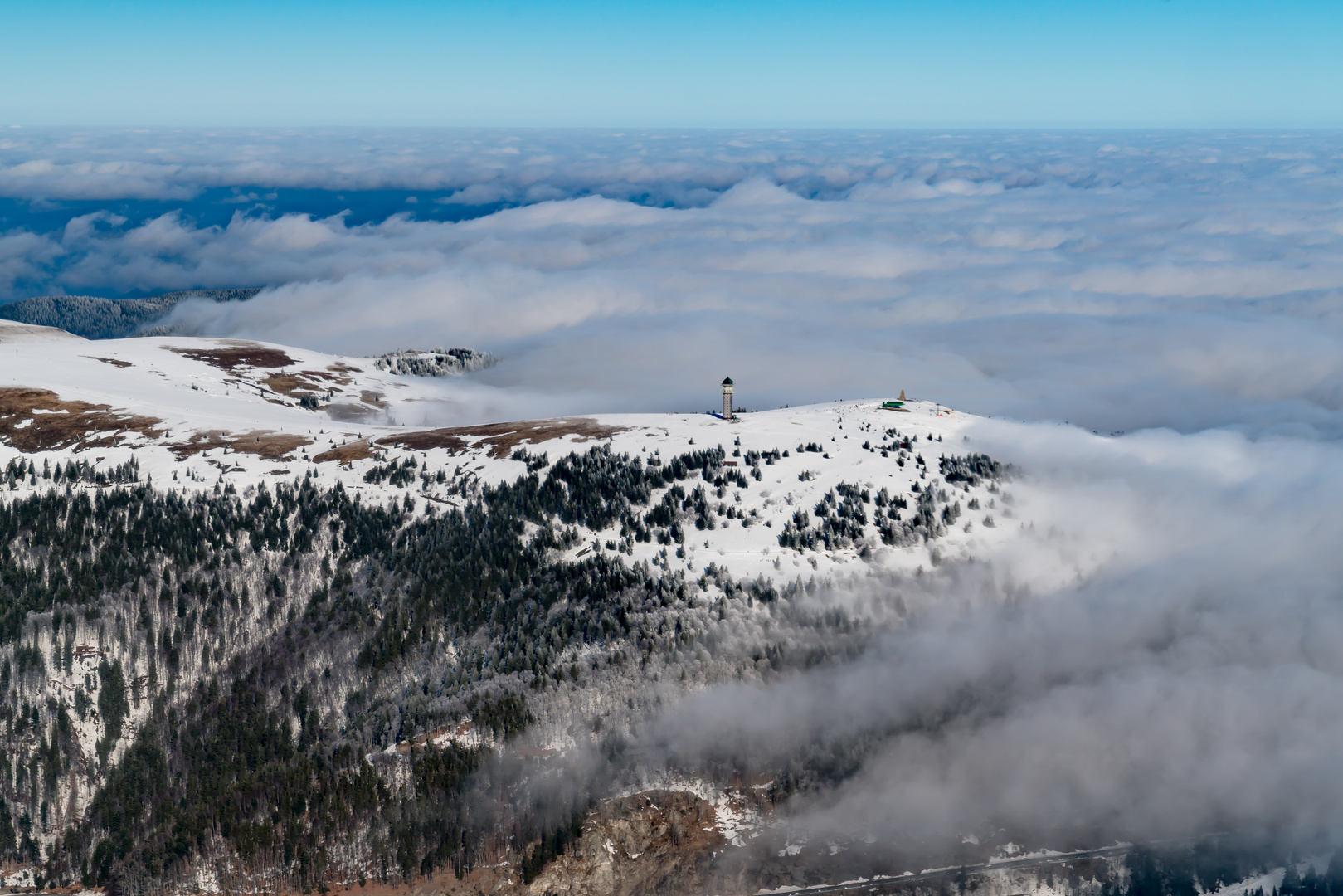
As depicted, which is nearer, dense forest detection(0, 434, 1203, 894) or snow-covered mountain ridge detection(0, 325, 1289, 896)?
snow-covered mountain ridge detection(0, 325, 1289, 896)

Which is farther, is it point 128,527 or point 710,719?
point 128,527

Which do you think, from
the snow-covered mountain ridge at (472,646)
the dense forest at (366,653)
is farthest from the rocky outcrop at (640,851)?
the dense forest at (366,653)

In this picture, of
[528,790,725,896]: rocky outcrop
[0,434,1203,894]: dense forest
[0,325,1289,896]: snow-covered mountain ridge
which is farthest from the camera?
[0,434,1203,894]: dense forest

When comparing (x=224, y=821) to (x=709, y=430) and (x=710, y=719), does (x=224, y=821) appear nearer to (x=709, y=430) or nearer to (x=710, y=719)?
(x=710, y=719)

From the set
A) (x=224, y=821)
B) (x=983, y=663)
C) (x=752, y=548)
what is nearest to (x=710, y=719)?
(x=752, y=548)

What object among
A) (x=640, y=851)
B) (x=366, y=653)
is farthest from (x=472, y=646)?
(x=640, y=851)

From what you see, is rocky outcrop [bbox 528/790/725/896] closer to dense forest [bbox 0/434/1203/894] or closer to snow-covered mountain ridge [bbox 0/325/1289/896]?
snow-covered mountain ridge [bbox 0/325/1289/896]

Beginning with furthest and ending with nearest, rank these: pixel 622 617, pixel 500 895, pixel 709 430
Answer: pixel 709 430
pixel 622 617
pixel 500 895

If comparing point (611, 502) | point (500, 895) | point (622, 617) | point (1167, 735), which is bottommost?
point (500, 895)

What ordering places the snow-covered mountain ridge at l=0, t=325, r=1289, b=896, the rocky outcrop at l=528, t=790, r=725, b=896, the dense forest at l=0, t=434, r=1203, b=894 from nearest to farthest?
1. the rocky outcrop at l=528, t=790, r=725, b=896
2. the snow-covered mountain ridge at l=0, t=325, r=1289, b=896
3. the dense forest at l=0, t=434, r=1203, b=894

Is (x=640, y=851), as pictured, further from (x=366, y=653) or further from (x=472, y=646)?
(x=366, y=653)

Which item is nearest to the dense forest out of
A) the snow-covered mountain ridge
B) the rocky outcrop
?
the snow-covered mountain ridge
